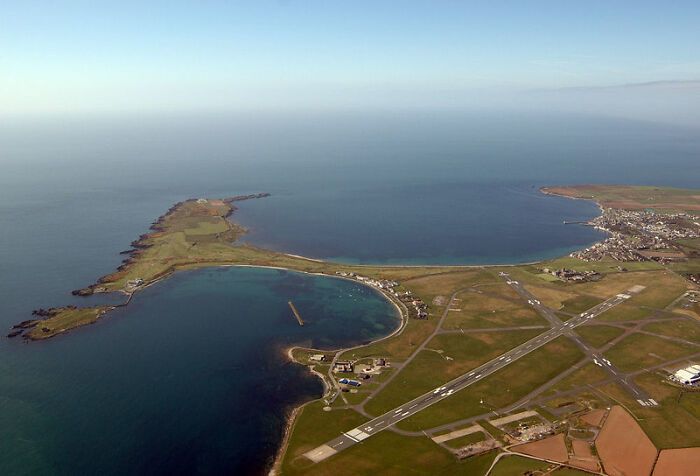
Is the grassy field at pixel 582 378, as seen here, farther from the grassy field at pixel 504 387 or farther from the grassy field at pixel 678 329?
the grassy field at pixel 678 329

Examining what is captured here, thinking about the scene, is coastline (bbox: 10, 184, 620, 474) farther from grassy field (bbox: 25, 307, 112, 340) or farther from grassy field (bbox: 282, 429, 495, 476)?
grassy field (bbox: 25, 307, 112, 340)

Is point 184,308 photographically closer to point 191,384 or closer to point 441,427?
point 191,384

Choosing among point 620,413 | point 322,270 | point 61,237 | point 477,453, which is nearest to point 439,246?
point 322,270

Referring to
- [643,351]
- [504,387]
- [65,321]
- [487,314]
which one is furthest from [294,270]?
[643,351]

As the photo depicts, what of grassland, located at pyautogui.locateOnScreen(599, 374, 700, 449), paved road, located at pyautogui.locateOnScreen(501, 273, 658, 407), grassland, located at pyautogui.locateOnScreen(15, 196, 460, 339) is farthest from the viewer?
grassland, located at pyautogui.locateOnScreen(15, 196, 460, 339)

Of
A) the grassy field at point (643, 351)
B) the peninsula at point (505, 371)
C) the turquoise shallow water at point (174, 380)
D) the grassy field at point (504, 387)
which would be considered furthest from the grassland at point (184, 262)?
the grassy field at point (643, 351)

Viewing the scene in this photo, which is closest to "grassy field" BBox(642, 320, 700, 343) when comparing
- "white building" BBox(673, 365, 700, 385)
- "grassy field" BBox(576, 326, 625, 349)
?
"grassy field" BBox(576, 326, 625, 349)
